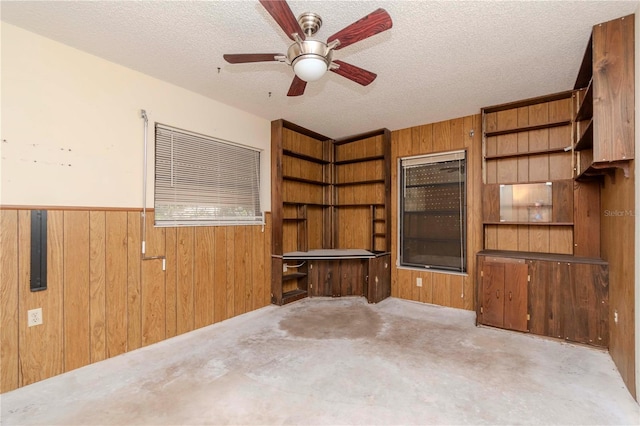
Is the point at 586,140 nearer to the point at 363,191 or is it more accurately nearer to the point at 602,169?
the point at 602,169

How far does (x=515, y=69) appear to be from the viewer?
276 cm

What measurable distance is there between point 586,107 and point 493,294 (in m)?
2.01

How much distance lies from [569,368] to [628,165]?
1.64 meters

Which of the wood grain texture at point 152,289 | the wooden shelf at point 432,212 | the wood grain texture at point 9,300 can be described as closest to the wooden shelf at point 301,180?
the wooden shelf at point 432,212

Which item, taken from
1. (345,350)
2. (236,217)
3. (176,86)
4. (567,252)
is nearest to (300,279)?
(236,217)

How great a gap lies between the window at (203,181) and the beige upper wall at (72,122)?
0.50 feet

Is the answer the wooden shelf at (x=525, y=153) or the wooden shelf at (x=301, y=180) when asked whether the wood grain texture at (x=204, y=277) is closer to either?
the wooden shelf at (x=301, y=180)

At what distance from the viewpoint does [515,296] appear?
10.3 feet

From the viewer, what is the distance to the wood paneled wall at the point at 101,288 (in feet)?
7.07

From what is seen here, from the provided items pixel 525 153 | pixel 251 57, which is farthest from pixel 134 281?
pixel 525 153

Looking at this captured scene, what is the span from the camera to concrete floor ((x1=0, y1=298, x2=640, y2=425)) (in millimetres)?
1840

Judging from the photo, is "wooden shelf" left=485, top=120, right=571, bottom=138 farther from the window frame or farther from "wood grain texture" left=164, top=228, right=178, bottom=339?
"wood grain texture" left=164, top=228, right=178, bottom=339

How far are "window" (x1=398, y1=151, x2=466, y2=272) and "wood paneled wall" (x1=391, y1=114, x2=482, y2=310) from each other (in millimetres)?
93

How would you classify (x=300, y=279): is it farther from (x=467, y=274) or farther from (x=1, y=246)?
(x=1, y=246)
